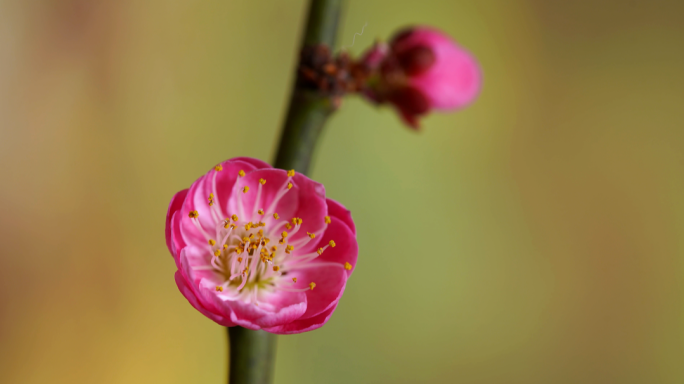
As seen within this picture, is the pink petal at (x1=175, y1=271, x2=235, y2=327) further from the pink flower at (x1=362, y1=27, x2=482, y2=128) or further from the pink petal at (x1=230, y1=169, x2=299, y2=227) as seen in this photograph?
the pink flower at (x1=362, y1=27, x2=482, y2=128)

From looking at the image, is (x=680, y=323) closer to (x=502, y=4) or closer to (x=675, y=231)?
(x=675, y=231)

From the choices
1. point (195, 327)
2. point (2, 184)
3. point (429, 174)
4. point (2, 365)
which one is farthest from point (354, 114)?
point (2, 365)

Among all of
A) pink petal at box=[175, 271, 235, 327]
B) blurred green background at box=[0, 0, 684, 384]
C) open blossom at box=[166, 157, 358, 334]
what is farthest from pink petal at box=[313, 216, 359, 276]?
blurred green background at box=[0, 0, 684, 384]

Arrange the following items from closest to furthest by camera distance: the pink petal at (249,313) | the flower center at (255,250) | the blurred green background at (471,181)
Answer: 1. the pink petal at (249,313)
2. the flower center at (255,250)
3. the blurred green background at (471,181)

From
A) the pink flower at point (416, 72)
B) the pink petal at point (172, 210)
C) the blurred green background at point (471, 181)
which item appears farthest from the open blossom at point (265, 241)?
the blurred green background at point (471, 181)

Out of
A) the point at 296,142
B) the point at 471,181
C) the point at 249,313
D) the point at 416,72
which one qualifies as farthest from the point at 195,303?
the point at 471,181

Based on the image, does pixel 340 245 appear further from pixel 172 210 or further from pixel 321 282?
pixel 172 210

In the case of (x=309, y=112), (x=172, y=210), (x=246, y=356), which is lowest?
(x=246, y=356)

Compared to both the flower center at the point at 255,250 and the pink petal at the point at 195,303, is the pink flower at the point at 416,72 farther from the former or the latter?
the pink petal at the point at 195,303
